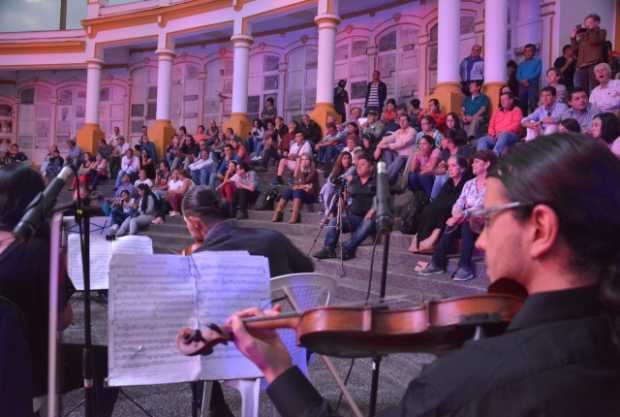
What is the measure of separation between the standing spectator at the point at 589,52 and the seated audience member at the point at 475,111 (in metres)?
1.44

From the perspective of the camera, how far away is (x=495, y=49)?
10883 mm

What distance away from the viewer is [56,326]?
211 centimetres

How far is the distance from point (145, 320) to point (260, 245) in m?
1.15

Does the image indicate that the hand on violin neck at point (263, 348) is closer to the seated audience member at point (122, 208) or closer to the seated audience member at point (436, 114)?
the seated audience member at point (436, 114)

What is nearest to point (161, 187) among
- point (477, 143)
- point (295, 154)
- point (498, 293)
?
point (295, 154)

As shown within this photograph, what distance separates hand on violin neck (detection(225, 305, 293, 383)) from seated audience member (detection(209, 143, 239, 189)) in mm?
11360

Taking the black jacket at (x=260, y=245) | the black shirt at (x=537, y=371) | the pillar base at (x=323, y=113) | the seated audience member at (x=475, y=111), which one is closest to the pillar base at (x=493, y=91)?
the seated audience member at (x=475, y=111)

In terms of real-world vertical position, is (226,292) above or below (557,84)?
below

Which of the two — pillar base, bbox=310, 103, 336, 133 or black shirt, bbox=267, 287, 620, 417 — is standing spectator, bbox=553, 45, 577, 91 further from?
black shirt, bbox=267, 287, 620, 417

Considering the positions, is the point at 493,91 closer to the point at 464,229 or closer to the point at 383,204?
the point at 464,229

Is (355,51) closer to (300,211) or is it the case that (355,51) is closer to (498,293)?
(300,211)

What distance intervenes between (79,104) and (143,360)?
23490 mm

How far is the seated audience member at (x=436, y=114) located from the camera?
1006 centimetres

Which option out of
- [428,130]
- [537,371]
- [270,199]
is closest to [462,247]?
[428,130]
